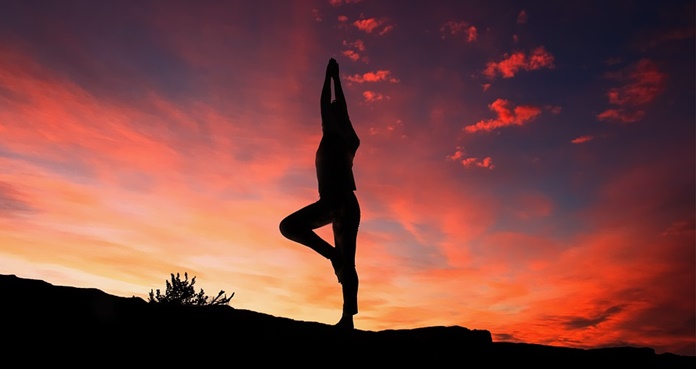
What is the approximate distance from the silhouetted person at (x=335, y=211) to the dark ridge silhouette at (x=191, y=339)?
1.16 meters

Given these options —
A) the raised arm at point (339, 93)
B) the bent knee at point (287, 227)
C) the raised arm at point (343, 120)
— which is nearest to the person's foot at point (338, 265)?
the bent knee at point (287, 227)

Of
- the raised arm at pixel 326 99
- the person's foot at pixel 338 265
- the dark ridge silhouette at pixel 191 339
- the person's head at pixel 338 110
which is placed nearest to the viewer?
the dark ridge silhouette at pixel 191 339

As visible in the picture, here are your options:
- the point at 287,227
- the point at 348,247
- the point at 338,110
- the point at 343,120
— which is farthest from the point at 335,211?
the point at 338,110

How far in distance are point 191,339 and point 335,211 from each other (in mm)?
2450

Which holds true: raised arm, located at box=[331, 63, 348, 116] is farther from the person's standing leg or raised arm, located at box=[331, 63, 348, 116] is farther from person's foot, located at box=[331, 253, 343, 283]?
person's foot, located at box=[331, 253, 343, 283]

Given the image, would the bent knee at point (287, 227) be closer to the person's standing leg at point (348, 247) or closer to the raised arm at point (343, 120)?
the person's standing leg at point (348, 247)

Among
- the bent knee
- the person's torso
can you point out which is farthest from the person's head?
the bent knee

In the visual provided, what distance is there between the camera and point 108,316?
3.27 meters

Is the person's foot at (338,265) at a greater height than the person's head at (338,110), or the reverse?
the person's head at (338,110)

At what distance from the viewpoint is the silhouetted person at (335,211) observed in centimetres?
539

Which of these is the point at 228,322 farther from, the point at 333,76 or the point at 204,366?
the point at 333,76

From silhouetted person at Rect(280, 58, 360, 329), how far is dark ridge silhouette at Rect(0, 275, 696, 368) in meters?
1.16

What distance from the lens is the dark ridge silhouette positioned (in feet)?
9.78

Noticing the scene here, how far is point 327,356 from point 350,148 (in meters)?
2.71
